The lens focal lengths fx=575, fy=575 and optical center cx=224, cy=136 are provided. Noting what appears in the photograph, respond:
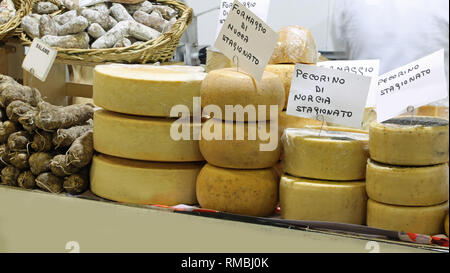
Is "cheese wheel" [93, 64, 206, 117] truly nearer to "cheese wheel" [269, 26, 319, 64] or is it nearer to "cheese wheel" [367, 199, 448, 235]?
"cheese wheel" [269, 26, 319, 64]

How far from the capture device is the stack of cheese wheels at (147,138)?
1.27 meters

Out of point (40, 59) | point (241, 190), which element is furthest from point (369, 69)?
point (40, 59)

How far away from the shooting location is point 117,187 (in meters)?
1.32

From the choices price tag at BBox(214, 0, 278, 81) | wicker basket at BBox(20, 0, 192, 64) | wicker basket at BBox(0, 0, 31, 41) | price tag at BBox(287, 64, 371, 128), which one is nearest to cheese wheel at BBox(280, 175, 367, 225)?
price tag at BBox(287, 64, 371, 128)

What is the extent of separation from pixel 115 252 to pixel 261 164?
1.24 ft

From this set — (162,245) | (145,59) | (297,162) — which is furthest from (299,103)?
(145,59)

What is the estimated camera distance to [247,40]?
1.21 meters

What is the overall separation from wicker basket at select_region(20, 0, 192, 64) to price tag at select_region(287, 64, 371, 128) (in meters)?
0.69

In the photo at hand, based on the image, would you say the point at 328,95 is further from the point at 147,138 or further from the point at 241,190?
the point at 147,138

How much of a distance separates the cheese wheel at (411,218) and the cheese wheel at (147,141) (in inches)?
16.8

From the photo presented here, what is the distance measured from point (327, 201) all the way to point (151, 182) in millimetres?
405

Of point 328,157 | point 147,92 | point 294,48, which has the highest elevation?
point 294,48

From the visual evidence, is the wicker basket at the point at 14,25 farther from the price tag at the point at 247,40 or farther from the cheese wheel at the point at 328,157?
the cheese wheel at the point at 328,157

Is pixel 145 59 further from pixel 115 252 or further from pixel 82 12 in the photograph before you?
pixel 115 252
